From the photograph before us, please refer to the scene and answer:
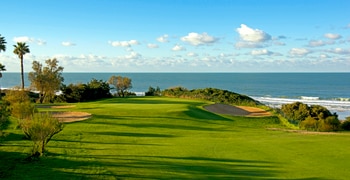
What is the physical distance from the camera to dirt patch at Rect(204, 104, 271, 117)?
43656 mm

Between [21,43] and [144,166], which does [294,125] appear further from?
[21,43]

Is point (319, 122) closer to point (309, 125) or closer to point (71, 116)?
point (309, 125)

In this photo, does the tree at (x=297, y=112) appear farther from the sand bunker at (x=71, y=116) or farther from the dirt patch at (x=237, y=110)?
the sand bunker at (x=71, y=116)

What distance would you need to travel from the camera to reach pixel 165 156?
17688mm

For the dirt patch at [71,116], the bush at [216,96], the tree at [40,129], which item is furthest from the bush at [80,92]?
the tree at [40,129]

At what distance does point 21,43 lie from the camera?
61281 mm

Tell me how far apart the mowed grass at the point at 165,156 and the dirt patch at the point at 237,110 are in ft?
53.7

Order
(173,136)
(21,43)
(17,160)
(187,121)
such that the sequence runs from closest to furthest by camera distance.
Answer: (17,160) → (173,136) → (187,121) → (21,43)

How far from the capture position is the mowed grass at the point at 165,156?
47.3ft

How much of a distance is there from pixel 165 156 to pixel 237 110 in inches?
1190

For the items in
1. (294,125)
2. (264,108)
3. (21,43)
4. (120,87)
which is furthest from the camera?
(120,87)

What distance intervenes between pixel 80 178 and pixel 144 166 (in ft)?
10.1

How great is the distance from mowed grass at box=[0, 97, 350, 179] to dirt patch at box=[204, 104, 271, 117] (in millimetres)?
16382

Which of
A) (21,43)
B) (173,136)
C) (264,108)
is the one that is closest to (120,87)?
(21,43)
